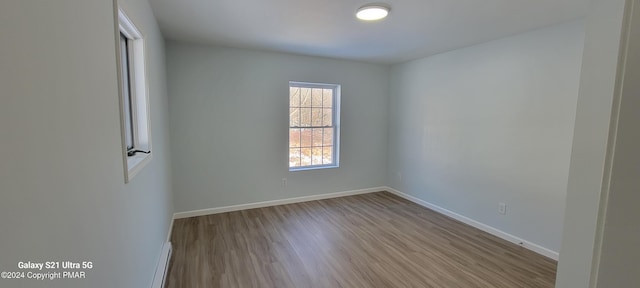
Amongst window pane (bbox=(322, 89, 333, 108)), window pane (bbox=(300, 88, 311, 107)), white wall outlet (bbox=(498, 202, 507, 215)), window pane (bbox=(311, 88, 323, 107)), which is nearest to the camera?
white wall outlet (bbox=(498, 202, 507, 215))

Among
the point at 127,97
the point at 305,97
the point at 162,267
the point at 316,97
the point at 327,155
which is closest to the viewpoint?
the point at 127,97

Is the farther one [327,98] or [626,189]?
[327,98]

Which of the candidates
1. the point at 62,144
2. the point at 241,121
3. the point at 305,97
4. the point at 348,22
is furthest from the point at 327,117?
the point at 62,144

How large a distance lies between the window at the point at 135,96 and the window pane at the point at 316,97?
2.68 meters

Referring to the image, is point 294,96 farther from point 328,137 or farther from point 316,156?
point 316,156

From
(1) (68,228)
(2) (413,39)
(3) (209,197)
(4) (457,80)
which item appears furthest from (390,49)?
(1) (68,228)

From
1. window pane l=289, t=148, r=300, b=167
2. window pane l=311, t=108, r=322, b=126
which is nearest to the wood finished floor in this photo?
window pane l=289, t=148, r=300, b=167

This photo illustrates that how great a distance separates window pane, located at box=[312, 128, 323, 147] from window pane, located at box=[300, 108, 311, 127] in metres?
0.18

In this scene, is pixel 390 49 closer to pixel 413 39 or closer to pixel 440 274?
pixel 413 39

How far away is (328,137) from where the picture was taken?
460 centimetres

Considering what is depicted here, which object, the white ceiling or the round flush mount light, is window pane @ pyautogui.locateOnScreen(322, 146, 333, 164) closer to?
the white ceiling

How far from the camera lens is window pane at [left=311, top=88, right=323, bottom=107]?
4363 millimetres

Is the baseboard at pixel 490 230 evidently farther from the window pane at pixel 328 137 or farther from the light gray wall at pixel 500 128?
the window pane at pixel 328 137

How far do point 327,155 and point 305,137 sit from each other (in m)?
0.55
